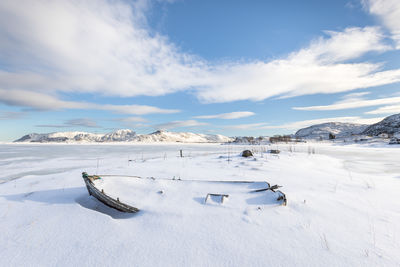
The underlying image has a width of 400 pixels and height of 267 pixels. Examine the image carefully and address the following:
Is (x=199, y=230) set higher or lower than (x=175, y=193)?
lower

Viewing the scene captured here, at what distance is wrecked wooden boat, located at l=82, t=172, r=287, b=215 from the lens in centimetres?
538

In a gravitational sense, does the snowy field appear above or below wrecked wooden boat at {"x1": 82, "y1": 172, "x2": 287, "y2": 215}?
below

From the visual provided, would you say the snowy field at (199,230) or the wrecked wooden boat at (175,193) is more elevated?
the wrecked wooden boat at (175,193)

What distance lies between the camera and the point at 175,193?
6.32m

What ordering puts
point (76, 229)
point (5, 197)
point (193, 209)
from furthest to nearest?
1. point (5, 197)
2. point (193, 209)
3. point (76, 229)

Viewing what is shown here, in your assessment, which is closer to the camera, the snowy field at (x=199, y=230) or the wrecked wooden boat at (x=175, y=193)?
the snowy field at (x=199, y=230)

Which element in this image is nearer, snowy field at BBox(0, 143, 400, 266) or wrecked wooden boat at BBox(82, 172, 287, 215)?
snowy field at BBox(0, 143, 400, 266)

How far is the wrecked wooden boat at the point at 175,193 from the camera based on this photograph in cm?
538

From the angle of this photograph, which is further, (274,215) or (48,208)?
(48,208)

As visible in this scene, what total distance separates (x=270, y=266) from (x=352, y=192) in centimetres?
611

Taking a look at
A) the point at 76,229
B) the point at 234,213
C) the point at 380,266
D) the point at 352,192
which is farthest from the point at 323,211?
the point at 76,229

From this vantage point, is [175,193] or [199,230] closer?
[199,230]

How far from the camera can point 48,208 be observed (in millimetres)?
5363

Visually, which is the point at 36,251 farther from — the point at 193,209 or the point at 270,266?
the point at 270,266
